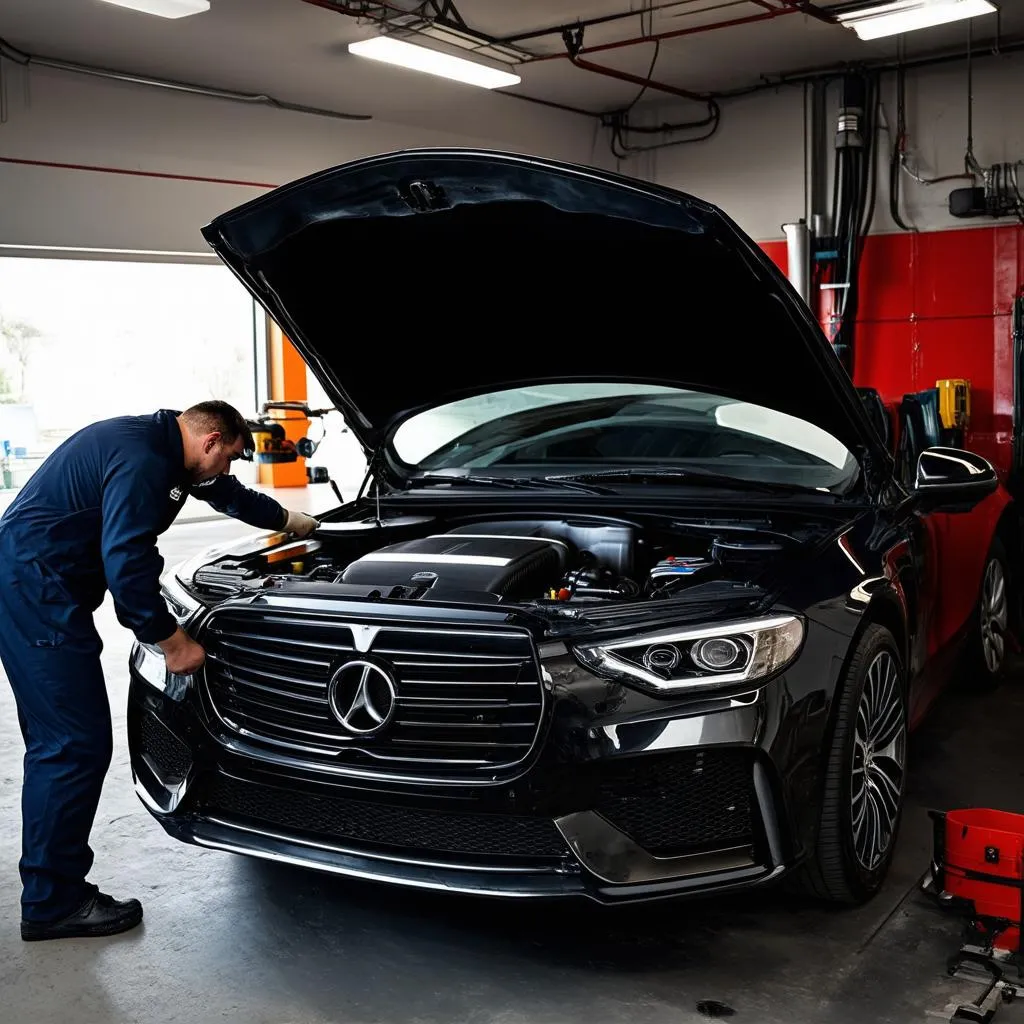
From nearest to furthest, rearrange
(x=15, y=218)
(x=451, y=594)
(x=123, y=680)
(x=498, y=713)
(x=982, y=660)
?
1. (x=498, y=713)
2. (x=451, y=594)
3. (x=982, y=660)
4. (x=123, y=680)
5. (x=15, y=218)

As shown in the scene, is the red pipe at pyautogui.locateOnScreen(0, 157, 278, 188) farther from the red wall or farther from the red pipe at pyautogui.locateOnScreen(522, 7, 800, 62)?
the red wall

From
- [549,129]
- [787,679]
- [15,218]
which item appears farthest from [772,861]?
[549,129]

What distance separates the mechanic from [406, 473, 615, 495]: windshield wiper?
1.03 metres

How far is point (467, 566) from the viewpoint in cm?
305

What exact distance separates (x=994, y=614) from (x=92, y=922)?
3.53 metres

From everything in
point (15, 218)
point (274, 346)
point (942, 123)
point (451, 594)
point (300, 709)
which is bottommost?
point (300, 709)

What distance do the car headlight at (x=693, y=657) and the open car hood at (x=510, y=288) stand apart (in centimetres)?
88

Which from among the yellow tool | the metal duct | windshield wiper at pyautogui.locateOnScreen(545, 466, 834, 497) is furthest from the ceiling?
windshield wiper at pyautogui.locateOnScreen(545, 466, 834, 497)

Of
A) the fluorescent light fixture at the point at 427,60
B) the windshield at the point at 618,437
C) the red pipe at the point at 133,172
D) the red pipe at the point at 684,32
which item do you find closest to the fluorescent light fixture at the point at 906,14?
the red pipe at the point at 684,32

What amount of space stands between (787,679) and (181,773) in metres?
1.42

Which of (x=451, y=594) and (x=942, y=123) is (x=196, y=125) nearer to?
(x=942, y=123)

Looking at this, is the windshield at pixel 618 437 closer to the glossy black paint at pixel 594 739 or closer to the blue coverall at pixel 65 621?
the glossy black paint at pixel 594 739

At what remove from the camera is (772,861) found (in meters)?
2.52

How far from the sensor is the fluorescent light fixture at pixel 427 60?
8.90 meters
